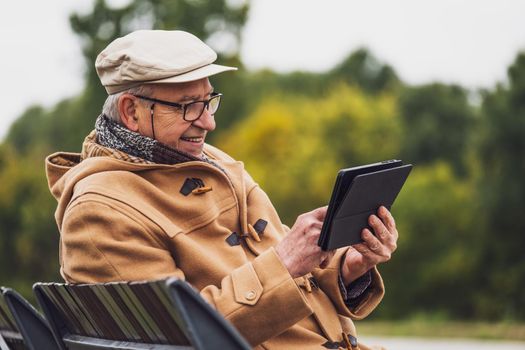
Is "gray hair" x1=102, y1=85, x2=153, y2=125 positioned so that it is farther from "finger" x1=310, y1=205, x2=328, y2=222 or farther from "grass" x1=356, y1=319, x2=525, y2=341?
"grass" x1=356, y1=319, x2=525, y2=341

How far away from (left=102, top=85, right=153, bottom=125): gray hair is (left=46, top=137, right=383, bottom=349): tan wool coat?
0.66 feet

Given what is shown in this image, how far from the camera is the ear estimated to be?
3.14 meters

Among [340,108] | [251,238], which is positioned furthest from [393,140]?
[251,238]

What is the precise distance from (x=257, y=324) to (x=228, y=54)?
38023 millimetres

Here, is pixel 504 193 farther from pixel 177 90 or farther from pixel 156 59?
pixel 156 59

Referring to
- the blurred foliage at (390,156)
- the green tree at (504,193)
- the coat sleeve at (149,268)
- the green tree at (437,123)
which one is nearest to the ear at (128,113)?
the coat sleeve at (149,268)

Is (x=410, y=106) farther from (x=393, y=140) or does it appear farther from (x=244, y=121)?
(x=244, y=121)

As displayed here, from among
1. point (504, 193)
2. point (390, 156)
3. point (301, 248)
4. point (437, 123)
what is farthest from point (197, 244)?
point (437, 123)

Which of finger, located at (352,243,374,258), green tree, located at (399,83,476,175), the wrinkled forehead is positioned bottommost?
green tree, located at (399,83,476,175)

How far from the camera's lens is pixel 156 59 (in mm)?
3018

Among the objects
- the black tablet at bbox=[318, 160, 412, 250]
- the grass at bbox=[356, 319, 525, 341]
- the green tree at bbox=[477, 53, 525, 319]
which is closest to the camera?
the black tablet at bbox=[318, 160, 412, 250]

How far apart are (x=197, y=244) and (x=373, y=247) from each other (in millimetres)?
505

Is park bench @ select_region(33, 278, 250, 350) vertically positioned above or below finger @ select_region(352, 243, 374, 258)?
above

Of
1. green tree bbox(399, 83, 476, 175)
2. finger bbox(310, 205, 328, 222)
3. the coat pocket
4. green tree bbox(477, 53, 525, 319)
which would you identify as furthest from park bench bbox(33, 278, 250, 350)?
green tree bbox(399, 83, 476, 175)
